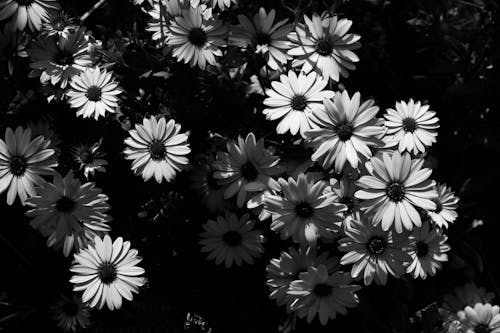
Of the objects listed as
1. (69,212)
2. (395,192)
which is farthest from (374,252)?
(69,212)

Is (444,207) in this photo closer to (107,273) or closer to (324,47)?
(324,47)

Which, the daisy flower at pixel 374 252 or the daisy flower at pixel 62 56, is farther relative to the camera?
the daisy flower at pixel 62 56

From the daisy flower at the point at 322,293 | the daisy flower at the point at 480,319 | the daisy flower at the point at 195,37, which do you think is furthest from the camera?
the daisy flower at the point at 480,319

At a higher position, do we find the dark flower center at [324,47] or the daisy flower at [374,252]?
the dark flower center at [324,47]

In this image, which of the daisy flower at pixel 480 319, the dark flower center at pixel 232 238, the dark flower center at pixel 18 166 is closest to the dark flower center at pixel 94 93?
the dark flower center at pixel 18 166

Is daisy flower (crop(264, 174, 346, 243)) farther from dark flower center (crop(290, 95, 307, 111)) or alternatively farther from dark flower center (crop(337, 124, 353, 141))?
dark flower center (crop(290, 95, 307, 111))

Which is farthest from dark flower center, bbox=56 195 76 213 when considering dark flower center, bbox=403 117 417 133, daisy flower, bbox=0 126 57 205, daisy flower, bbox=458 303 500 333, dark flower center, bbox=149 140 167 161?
daisy flower, bbox=458 303 500 333

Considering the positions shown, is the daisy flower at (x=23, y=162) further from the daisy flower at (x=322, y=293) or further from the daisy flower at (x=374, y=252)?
the daisy flower at (x=374, y=252)
